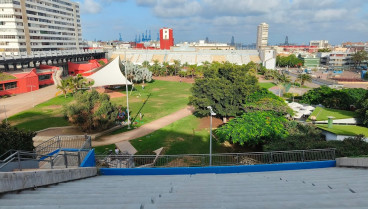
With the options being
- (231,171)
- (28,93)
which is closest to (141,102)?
(28,93)

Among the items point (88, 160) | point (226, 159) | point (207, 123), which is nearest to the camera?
point (88, 160)

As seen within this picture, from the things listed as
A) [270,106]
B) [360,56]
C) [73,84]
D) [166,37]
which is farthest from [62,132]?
[360,56]

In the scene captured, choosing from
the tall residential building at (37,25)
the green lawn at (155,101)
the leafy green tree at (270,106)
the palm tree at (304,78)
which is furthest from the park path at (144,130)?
the tall residential building at (37,25)

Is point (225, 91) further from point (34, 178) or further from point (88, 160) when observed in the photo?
point (34, 178)

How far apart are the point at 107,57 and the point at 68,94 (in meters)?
50.1

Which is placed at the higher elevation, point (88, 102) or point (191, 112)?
point (88, 102)

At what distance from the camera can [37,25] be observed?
241 feet

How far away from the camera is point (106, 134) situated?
25.0m

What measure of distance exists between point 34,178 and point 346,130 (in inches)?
930

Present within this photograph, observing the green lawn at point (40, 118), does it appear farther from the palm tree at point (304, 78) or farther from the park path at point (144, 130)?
the palm tree at point (304, 78)

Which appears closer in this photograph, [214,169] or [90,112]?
[214,169]

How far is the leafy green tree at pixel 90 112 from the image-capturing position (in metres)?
23.7

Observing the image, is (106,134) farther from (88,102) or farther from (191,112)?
(191,112)

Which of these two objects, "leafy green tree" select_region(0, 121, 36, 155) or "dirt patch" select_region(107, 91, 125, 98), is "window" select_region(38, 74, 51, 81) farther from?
"leafy green tree" select_region(0, 121, 36, 155)
